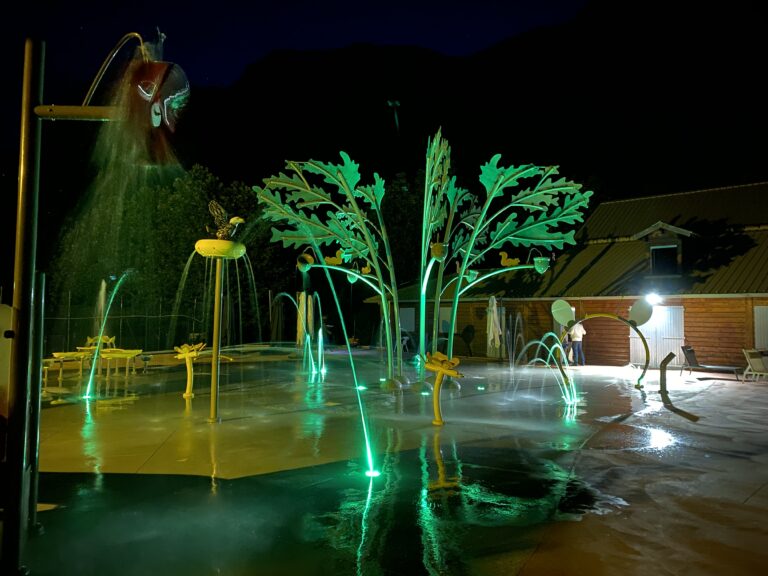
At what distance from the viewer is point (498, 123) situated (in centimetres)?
9319

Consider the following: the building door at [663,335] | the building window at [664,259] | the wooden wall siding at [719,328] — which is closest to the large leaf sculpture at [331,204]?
the building door at [663,335]

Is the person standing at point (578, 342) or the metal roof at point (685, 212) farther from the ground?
the metal roof at point (685, 212)

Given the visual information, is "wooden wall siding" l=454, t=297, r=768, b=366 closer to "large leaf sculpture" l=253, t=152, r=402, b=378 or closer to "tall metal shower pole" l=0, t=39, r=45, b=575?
"large leaf sculpture" l=253, t=152, r=402, b=378

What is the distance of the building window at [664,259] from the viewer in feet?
73.6

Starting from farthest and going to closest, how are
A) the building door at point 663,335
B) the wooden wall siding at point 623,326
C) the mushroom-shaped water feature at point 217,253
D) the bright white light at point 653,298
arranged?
the building door at point 663,335, the bright white light at point 653,298, the wooden wall siding at point 623,326, the mushroom-shaped water feature at point 217,253

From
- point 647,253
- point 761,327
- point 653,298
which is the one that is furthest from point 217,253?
point 647,253

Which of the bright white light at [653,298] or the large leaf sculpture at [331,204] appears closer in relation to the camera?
the large leaf sculpture at [331,204]

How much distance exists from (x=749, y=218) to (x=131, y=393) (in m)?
22.7

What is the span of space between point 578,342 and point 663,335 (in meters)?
3.08

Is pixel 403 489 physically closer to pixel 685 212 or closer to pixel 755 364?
pixel 755 364

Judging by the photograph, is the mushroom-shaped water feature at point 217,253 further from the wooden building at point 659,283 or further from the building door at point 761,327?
the building door at point 761,327

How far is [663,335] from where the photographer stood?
2180 cm

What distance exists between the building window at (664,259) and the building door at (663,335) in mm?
1653

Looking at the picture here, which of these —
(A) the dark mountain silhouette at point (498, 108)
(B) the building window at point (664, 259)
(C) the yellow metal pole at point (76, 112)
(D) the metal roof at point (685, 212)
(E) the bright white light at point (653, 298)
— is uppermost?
(A) the dark mountain silhouette at point (498, 108)
